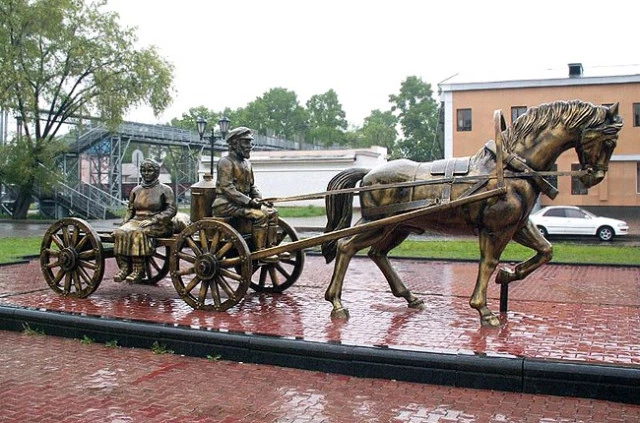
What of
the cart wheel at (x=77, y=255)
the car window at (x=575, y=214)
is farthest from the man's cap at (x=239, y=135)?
the car window at (x=575, y=214)

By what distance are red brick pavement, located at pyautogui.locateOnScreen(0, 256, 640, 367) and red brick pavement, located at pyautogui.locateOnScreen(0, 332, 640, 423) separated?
63cm

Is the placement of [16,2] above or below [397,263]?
above

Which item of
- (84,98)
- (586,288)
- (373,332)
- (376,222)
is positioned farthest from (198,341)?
(84,98)

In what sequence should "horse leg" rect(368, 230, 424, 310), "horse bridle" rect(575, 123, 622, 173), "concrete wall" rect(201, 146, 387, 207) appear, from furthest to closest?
1. "concrete wall" rect(201, 146, 387, 207)
2. "horse leg" rect(368, 230, 424, 310)
3. "horse bridle" rect(575, 123, 622, 173)

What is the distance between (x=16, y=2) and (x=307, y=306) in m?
27.7

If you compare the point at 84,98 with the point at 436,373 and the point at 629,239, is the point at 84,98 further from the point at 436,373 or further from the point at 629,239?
the point at 436,373

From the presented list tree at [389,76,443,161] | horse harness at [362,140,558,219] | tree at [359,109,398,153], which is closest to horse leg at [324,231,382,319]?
horse harness at [362,140,558,219]

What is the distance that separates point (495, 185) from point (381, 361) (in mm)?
2400

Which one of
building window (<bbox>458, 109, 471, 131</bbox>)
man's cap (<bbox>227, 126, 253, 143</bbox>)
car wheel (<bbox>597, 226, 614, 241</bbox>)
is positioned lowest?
car wheel (<bbox>597, 226, 614, 241</bbox>)

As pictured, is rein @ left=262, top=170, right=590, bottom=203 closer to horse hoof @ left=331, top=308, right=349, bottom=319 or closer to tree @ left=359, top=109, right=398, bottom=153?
horse hoof @ left=331, top=308, right=349, bottom=319

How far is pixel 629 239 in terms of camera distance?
23000 mm

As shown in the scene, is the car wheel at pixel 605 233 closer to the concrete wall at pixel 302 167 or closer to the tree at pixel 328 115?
the concrete wall at pixel 302 167

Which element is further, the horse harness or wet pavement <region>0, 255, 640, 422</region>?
the horse harness

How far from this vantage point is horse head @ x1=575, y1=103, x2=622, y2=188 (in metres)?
6.77
